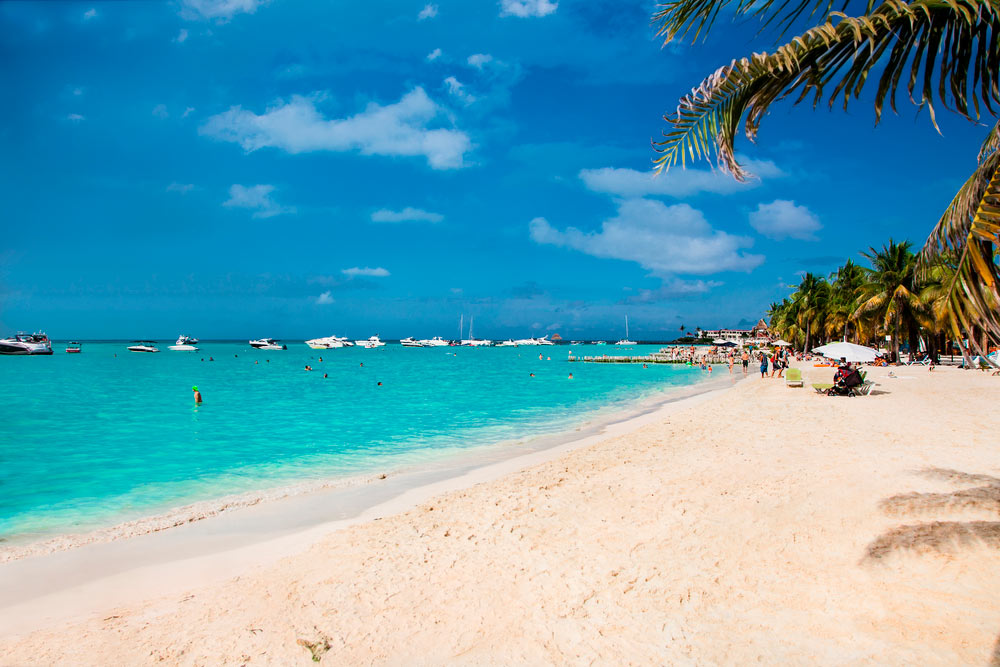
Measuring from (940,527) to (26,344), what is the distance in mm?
117910

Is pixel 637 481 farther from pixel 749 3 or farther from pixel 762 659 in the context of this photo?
pixel 749 3

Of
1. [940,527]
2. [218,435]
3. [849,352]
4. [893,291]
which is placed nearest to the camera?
[940,527]

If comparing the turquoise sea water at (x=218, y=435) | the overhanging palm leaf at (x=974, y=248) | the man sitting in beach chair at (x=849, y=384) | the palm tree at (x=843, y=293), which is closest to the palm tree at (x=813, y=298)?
the palm tree at (x=843, y=293)

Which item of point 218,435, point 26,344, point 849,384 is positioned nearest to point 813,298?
point 849,384

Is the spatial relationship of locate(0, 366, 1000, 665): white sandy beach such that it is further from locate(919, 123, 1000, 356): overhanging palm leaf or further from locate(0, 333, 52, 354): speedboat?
locate(0, 333, 52, 354): speedboat

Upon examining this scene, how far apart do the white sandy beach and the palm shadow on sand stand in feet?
0.11

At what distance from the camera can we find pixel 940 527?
563 centimetres

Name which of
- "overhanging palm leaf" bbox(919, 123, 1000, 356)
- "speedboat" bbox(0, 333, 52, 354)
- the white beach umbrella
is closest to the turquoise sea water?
the white beach umbrella

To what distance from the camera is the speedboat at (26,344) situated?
8688 centimetres

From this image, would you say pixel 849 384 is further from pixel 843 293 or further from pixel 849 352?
pixel 843 293

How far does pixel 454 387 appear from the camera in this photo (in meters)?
38.1

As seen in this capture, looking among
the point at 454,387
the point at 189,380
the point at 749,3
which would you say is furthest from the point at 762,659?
the point at 189,380

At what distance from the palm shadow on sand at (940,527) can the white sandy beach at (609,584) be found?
1.3 inches

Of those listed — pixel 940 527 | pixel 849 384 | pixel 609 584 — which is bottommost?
pixel 609 584
